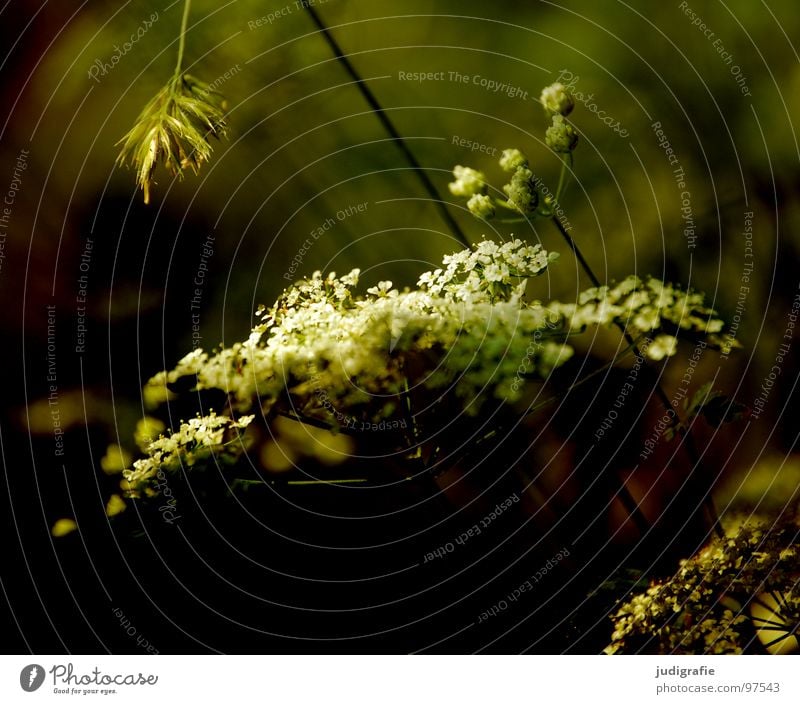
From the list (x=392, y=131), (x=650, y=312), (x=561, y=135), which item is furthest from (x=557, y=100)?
(x=650, y=312)

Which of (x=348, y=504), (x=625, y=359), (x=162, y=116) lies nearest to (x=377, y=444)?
(x=348, y=504)

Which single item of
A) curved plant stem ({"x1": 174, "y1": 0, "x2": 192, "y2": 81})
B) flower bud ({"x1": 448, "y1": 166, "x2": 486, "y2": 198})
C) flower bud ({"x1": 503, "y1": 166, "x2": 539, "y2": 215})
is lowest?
flower bud ({"x1": 503, "y1": 166, "x2": 539, "y2": 215})

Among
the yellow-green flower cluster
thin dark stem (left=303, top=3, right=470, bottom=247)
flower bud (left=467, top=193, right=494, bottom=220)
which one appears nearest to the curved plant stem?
thin dark stem (left=303, top=3, right=470, bottom=247)

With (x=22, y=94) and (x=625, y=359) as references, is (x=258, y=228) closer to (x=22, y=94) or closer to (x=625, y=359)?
(x=22, y=94)

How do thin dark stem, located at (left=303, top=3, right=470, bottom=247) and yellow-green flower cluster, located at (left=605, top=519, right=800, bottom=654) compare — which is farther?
thin dark stem, located at (left=303, top=3, right=470, bottom=247)

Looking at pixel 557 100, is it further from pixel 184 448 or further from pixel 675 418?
pixel 184 448

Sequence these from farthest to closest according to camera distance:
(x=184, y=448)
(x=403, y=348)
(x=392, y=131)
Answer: (x=392, y=131) < (x=184, y=448) < (x=403, y=348)

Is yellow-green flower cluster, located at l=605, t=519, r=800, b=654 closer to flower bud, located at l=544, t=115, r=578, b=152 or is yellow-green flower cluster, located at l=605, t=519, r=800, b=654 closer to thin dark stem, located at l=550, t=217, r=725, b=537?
thin dark stem, located at l=550, t=217, r=725, b=537

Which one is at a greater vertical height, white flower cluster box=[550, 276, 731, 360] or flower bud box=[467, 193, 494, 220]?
flower bud box=[467, 193, 494, 220]
